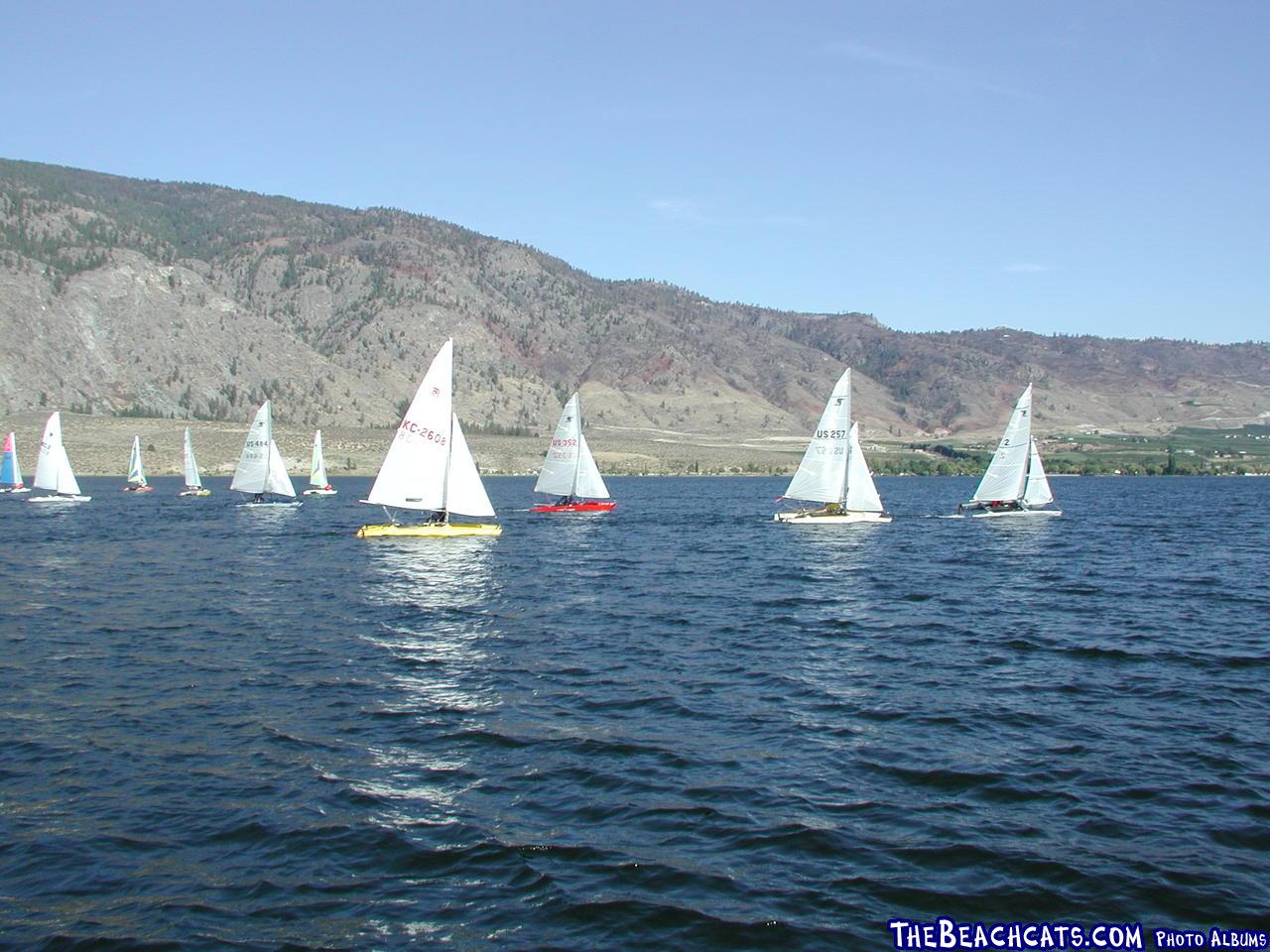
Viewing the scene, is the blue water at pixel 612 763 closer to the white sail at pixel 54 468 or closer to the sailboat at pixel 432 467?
the sailboat at pixel 432 467

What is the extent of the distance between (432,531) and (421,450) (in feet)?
14.4

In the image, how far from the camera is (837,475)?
6481cm

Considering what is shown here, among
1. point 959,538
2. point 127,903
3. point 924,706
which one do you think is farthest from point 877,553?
point 127,903

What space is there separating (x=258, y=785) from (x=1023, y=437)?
6744 centimetres

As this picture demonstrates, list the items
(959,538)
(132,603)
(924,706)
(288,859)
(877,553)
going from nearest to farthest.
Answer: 1. (288,859)
2. (924,706)
3. (132,603)
4. (877,553)
5. (959,538)

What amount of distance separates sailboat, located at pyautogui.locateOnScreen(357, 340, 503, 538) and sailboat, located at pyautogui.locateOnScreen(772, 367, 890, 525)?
22048mm

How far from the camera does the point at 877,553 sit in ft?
168

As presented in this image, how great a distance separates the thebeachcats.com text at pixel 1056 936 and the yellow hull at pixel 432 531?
42.7 m

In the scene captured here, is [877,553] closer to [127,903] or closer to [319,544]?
[319,544]

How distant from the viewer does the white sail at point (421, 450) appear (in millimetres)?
49438

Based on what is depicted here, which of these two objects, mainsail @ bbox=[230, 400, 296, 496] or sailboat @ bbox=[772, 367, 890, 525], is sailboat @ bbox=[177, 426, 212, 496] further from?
sailboat @ bbox=[772, 367, 890, 525]

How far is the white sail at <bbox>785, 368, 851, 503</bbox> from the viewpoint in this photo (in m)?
63.1

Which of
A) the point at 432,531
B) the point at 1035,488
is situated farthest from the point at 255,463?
the point at 1035,488

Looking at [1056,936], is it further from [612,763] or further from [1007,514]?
[1007,514]
